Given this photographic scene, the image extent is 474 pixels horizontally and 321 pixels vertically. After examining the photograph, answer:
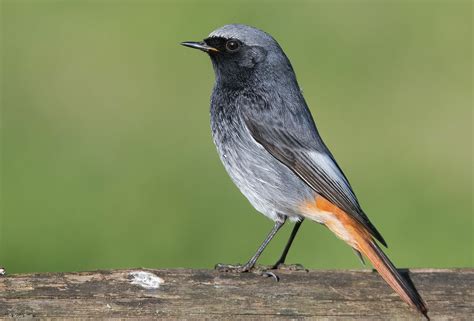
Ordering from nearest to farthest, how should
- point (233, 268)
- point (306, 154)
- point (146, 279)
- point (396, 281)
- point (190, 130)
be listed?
point (146, 279), point (396, 281), point (233, 268), point (306, 154), point (190, 130)

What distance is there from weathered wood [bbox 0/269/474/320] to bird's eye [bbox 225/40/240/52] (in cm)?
182

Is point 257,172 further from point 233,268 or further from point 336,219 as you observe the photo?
point 233,268

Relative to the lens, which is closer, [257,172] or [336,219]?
[336,219]

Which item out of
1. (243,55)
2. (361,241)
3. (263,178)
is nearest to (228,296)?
(361,241)

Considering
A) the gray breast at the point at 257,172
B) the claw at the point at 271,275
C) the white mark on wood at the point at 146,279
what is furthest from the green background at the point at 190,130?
the white mark on wood at the point at 146,279

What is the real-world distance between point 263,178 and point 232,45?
3.06 ft

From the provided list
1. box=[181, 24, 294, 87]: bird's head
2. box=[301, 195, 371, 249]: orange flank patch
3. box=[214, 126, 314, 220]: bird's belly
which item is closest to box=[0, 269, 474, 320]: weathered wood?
box=[301, 195, 371, 249]: orange flank patch

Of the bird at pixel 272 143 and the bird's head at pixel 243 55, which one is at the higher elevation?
the bird's head at pixel 243 55

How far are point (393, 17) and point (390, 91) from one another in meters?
1.95

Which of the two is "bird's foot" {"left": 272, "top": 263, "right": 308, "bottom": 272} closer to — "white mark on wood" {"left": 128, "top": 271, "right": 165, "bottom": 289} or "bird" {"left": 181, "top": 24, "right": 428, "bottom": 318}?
"bird" {"left": 181, "top": 24, "right": 428, "bottom": 318}

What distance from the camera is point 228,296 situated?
542 cm

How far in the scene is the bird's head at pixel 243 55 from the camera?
688 centimetres

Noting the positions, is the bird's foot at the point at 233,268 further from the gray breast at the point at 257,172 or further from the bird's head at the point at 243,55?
the bird's head at the point at 243,55

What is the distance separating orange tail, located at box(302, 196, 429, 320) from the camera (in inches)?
218
